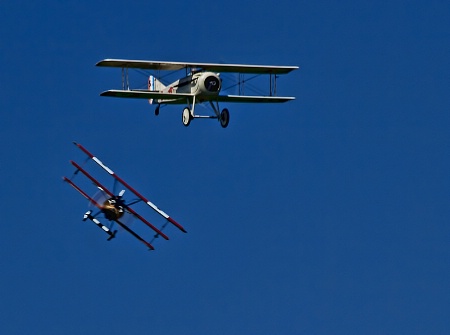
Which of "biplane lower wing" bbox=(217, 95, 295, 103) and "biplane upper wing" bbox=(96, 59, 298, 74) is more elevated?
"biplane upper wing" bbox=(96, 59, 298, 74)

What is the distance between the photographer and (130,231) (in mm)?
72375

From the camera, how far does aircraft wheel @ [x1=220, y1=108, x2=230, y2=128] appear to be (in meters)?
73.2

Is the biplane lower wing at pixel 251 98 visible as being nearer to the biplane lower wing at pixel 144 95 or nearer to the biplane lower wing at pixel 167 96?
the biplane lower wing at pixel 167 96

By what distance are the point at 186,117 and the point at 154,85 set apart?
15.5 feet

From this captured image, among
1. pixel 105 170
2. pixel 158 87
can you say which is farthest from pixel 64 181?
pixel 158 87

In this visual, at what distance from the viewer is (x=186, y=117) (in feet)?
241

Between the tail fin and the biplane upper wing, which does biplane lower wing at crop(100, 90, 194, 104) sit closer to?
the biplane upper wing

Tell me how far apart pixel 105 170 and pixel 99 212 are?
1.69m

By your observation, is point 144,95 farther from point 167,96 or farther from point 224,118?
point 224,118

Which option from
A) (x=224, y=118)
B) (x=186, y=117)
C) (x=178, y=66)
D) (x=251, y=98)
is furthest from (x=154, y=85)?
(x=224, y=118)

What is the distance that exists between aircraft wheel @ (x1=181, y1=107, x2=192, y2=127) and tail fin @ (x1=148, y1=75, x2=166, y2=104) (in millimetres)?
3053

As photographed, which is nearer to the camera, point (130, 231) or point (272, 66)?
point (130, 231)

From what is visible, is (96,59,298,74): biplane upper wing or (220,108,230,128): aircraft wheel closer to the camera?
(220,108,230,128): aircraft wheel

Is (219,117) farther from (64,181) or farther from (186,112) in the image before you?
(64,181)
